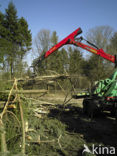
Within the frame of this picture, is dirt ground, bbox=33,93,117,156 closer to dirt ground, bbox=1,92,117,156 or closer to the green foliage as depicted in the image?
dirt ground, bbox=1,92,117,156

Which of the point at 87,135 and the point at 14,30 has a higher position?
the point at 14,30

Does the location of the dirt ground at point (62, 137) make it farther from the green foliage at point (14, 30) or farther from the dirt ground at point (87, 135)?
the green foliage at point (14, 30)

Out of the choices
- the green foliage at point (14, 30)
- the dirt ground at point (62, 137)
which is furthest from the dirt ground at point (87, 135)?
the green foliage at point (14, 30)

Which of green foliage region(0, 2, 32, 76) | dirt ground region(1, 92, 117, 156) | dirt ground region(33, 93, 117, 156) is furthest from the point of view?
green foliage region(0, 2, 32, 76)

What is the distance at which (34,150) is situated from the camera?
12.0ft

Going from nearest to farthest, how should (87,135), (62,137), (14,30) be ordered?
(62,137)
(87,135)
(14,30)

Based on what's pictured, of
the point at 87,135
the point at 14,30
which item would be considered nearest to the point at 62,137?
the point at 87,135

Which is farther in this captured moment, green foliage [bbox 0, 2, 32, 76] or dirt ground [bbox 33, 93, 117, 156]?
green foliage [bbox 0, 2, 32, 76]

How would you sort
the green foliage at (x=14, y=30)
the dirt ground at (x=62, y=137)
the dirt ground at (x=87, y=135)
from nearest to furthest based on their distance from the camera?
the dirt ground at (x=62, y=137)
the dirt ground at (x=87, y=135)
the green foliage at (x=14, y=30)

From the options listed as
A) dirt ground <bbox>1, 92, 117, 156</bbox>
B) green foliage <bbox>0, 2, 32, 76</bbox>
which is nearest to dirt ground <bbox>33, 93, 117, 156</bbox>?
dirt ground <bbox>1, 92, 117, 156</bbox>

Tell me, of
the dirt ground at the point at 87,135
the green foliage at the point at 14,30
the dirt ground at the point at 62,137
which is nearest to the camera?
the dirt ground at the point at 62,137

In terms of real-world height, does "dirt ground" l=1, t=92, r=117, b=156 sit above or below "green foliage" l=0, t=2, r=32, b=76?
below

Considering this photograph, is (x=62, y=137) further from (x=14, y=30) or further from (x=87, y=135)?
(x=14, y=30)

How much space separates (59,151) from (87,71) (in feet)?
71.9
